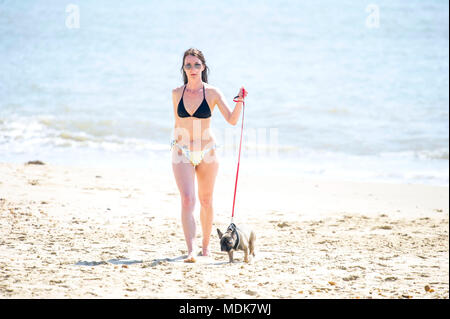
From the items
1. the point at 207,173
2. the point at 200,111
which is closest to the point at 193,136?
the point at 200,111

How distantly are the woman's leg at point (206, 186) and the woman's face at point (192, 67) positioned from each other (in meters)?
0.69

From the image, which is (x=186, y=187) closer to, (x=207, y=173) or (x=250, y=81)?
(x=207, y=173)

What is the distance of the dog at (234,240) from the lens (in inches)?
189

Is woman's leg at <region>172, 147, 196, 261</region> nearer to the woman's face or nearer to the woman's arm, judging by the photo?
the woman's arm

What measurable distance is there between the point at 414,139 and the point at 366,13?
16497 millimetres

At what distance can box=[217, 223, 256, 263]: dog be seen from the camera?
15.8 ft

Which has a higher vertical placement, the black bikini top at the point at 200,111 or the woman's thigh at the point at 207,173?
the black bikini top at the point at 200,111

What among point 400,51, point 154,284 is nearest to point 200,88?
point 154,284

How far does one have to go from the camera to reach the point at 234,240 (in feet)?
15.9

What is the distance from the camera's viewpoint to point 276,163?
12438mm

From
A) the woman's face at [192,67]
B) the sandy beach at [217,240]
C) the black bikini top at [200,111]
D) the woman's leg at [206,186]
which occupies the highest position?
the woman's face at [192,67]

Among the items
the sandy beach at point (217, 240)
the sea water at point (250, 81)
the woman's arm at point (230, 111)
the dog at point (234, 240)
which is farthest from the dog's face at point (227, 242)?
the sea water at point (250, 81)

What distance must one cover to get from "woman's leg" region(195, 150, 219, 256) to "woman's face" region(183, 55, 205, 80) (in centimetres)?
69

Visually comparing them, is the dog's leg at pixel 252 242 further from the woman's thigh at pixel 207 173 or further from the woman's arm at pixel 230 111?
the woman's arm at pixel 230 111
